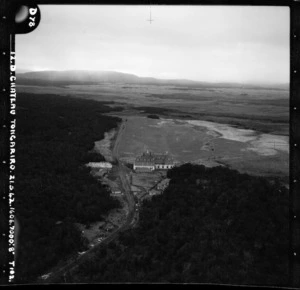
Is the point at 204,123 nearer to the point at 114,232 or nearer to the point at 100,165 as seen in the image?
the point at 100,165

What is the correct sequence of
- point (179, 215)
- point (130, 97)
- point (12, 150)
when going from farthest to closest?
1. point (130, 97)
2. point (179, 215)
3. point (12, 150)

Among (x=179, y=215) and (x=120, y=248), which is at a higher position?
(x=179, y=215)

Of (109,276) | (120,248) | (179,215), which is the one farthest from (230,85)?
(109,276)

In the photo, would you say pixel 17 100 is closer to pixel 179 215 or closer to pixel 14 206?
pixel 14 206

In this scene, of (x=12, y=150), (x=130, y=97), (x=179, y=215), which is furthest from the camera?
(x=130, y=97)

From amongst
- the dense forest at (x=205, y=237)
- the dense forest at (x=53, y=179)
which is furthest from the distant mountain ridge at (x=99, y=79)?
the dense forest at (x=205, y=237)

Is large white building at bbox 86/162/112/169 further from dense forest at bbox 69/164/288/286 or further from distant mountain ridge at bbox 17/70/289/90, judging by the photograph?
distant mountain ridge at bbox 17/70/289/90

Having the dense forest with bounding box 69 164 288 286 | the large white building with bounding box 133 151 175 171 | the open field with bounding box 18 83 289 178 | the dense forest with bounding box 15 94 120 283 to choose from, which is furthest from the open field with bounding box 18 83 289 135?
the dense forest with bounding box 69 164 288 286
